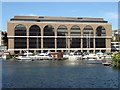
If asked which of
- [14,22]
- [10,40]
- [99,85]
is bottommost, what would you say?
[99,85]

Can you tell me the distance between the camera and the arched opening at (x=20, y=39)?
174m

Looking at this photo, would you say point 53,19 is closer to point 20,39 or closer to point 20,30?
point 20,30

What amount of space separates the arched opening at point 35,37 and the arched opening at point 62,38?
12.9 meters

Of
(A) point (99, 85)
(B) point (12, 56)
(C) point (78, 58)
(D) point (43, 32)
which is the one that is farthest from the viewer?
(D) point (43, 32)

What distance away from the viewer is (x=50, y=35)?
179 m

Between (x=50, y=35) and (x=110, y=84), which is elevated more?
(x=50, y=35)

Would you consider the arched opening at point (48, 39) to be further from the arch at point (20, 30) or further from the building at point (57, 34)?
the arch at point (20, 30)

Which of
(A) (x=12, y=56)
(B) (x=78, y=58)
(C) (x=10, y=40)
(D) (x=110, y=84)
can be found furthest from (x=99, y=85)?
(C) (x=10, y=40)

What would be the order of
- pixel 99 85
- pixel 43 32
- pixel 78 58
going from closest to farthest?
pixel 99 85
pixel 78 58
pixel 43 32

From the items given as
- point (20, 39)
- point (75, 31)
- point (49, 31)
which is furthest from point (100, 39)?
point (20, 39)

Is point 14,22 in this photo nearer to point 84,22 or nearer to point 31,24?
point 31,24

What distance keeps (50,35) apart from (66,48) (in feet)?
45.3

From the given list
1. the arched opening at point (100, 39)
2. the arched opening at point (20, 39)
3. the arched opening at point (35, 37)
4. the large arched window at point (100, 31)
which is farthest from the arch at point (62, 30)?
the arched opening at point (20, 39)

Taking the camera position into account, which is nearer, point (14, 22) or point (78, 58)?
point (78, 58)
